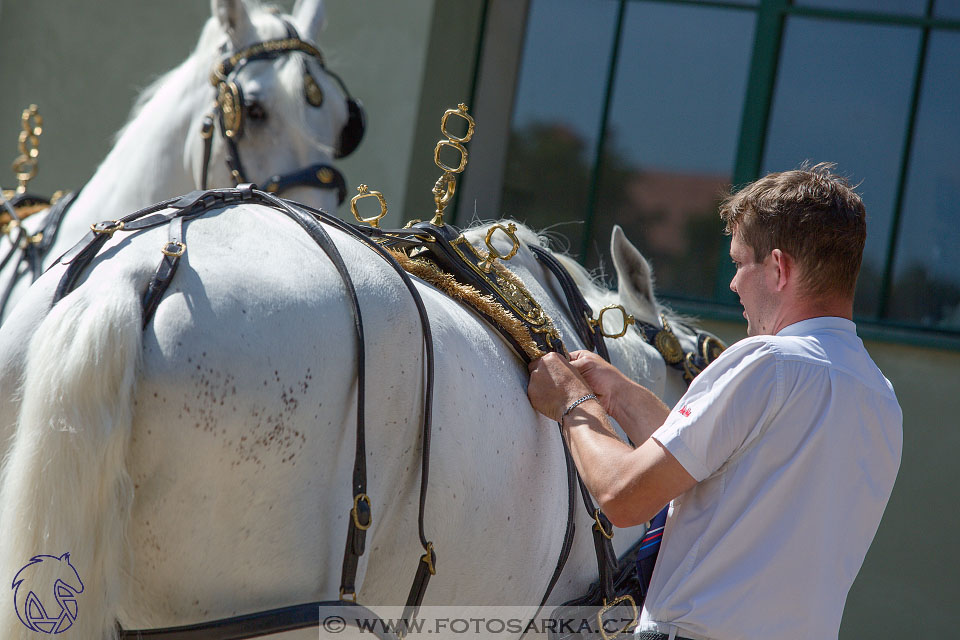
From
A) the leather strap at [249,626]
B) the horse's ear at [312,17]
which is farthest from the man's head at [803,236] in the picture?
the horse's ear at [312,17]

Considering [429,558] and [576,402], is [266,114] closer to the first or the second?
[576,402]

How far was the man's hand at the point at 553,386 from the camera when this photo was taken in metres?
1.66

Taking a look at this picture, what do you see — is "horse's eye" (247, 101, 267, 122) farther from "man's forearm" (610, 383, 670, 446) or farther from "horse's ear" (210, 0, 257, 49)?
"man's forearm" (610, 383, 670, 446)

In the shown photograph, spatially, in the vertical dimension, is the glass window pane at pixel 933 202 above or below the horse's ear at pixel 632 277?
above

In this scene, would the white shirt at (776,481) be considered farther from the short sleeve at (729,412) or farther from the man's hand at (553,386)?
the man's hand at (553,386)

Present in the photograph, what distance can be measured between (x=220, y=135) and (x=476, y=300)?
1.61 meters

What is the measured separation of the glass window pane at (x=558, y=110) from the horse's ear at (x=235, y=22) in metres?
2.26

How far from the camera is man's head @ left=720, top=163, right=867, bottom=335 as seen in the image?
140 centimetres

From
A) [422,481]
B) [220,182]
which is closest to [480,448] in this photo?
[422,481]

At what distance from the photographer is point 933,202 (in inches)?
179

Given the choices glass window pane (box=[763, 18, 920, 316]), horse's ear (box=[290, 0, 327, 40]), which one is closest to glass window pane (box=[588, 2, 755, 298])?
glass window pane (box=[763, 18, 920, 316])

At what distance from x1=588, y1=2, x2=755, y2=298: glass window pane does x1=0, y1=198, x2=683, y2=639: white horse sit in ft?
11.8

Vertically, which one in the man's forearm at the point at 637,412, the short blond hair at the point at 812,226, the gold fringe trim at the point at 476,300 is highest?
the short blond hair at the point at 812,226

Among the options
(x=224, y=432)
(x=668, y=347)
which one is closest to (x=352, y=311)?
(x=224, y=432)
